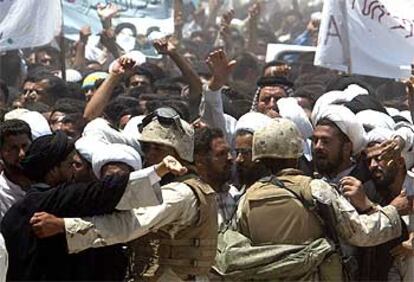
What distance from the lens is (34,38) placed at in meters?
11.5

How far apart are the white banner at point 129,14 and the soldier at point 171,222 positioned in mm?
8345

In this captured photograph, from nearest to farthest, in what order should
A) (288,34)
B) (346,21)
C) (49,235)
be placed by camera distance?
1. (49,235)
2. (346,21)
3. (288,34)

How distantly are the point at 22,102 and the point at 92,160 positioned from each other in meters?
3.95

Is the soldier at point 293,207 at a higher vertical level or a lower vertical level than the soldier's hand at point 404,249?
higher

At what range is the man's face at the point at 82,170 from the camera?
289 inches

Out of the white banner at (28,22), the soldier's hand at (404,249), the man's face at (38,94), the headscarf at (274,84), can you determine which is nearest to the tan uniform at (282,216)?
the soldier's hand at (404,249)

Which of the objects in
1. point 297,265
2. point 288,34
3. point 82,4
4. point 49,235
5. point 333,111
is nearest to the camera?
point 49,235

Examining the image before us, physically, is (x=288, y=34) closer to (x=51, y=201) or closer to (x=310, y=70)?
(x=310, y=70)

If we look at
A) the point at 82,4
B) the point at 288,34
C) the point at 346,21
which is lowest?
the point at 288,34

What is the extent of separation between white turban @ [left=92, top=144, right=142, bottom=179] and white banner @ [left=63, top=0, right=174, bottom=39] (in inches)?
318

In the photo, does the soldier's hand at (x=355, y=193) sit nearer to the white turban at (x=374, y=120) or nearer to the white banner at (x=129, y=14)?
the white turban at (x=374, y=120)

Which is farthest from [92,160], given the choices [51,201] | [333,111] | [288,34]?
[288,34]

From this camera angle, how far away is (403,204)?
749 centimetres

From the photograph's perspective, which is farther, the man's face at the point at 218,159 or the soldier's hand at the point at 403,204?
the man's face at the point at 218,159
